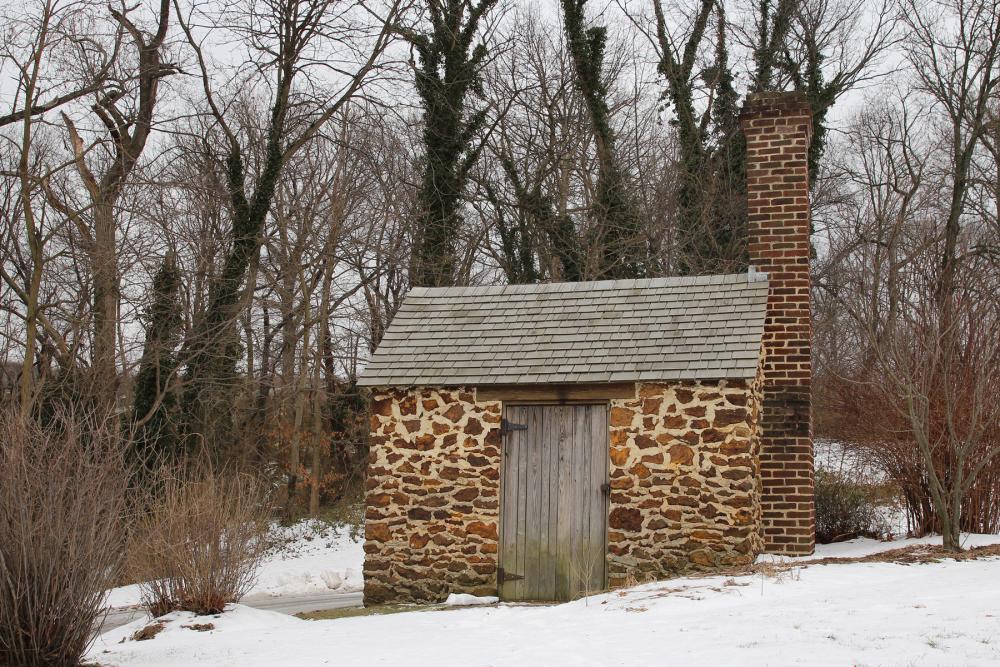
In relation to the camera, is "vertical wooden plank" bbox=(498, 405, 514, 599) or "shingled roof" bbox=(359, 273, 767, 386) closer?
"shingled roof" bbox=(359, 273, 767, 386)

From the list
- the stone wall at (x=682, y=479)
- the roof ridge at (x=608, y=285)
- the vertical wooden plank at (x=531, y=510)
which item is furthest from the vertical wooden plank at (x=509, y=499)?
the roof ridge at (x=608, y=285)

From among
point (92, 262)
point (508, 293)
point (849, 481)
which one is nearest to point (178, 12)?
point (92, 262)

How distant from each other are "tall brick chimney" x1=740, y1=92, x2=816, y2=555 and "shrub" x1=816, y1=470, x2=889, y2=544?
6.10 ft

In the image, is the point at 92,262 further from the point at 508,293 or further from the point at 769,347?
the point at 769,347

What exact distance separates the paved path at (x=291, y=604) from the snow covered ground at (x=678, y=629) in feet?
7.38

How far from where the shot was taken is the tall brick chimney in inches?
443

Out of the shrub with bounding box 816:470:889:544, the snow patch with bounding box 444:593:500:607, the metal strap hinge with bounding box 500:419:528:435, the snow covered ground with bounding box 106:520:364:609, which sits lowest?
the snow covered ground with bounding box 106:520:364:609

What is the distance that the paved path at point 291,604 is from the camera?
37.8 ft

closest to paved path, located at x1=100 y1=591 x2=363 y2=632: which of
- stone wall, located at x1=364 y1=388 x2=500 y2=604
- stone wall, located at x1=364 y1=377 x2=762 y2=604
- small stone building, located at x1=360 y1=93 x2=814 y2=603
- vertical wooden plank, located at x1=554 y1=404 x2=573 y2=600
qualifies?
stone wall, located at x1=364 y1=388 x2=500 y2=604

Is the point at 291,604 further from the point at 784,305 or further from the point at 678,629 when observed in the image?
the point at 678,629

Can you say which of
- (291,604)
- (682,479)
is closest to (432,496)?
(682,479)

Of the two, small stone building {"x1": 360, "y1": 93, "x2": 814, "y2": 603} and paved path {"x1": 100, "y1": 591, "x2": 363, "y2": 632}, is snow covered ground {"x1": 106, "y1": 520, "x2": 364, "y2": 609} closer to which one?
paved path {"x1": 100, "y1": 591, "x2": 363, "y2": 632}

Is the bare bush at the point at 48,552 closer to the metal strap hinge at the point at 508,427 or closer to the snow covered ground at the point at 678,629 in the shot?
the snow covered ground at the point at 678,629

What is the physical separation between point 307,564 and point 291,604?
6.17 metres
